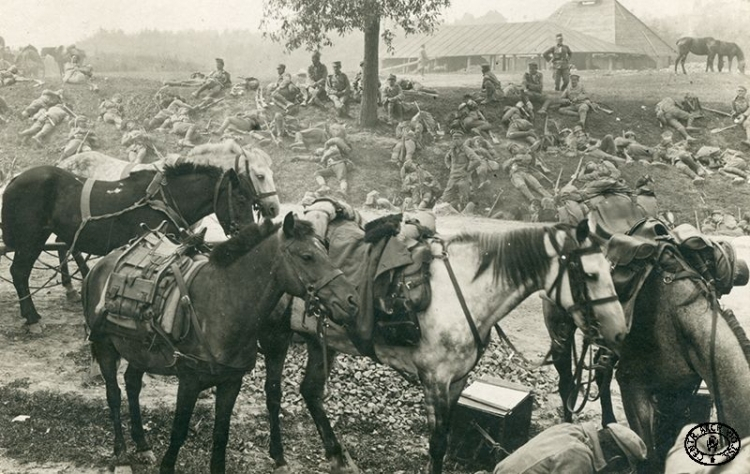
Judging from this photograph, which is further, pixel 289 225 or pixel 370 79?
pixel 370 79

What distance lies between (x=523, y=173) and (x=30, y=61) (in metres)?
15.9

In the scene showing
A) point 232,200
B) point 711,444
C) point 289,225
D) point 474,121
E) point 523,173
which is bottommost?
point 711,444

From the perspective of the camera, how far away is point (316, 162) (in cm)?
1773

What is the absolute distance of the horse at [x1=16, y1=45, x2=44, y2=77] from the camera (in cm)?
2006

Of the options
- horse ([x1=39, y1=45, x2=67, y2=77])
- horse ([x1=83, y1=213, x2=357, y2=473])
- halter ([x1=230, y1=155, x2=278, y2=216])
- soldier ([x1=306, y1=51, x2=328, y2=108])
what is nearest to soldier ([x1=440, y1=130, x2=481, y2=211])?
soldier ([x1=306, y1=51, x2=328, y2=108])

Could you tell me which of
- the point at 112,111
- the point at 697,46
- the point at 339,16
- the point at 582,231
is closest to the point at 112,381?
the point at 582,231

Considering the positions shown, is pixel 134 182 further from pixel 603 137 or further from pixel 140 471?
pixel 603 137

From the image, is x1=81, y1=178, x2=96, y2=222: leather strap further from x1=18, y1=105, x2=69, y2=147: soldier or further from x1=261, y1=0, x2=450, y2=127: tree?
x1=18, y1=105, x2=69, y2=147: soldier

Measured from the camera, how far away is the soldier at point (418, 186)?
1617cm

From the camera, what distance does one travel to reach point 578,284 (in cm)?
501

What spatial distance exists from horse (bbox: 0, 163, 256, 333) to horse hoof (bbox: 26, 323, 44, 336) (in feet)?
1.28

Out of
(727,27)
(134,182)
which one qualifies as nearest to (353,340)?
(134,182)

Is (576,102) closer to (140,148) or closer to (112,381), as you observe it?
(140,148)

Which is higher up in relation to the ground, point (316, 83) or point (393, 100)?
point (316, 83)
